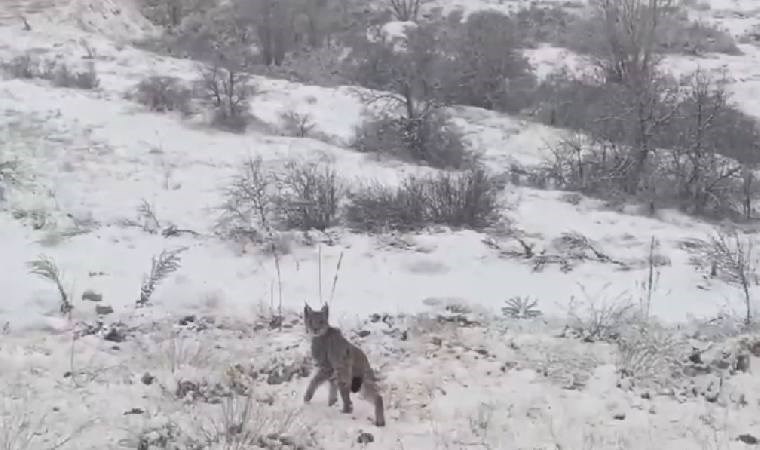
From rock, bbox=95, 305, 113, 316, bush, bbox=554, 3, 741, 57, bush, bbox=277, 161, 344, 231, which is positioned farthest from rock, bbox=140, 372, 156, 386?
bush, bbox=554, 3, 741, 57

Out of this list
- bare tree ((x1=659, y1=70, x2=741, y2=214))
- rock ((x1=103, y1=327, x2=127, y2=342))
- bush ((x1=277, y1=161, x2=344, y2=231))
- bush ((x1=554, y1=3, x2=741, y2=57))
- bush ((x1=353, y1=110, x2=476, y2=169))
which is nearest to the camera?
rock ((x1=103, y1=327, x2=127, y2=342))

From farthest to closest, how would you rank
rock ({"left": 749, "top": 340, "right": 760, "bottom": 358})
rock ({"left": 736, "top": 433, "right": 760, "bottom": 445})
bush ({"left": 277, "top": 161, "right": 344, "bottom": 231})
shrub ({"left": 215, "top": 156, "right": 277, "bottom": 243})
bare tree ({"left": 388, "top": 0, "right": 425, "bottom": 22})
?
bare tree ({"left": 388, "top": 0, "right": 425, "bottom": 22}) < bush ({"left": 277, "top": 161, "right": 344, "bottom": 231}) < shrub ({"left": 215, "top": 156, "right": 277, "bottom": 243}) < rock ({"left": 749, "top": 340, "right": 760, "bottom": 358}) < rock ({"left": 736, "top": 433, "right": 760, "bottom": 445})

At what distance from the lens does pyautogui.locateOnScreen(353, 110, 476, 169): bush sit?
15.9 metres

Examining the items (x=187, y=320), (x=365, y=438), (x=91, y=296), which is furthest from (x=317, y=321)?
(x=91, y=296)

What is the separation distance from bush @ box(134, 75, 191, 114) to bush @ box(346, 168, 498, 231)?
6.45 metres

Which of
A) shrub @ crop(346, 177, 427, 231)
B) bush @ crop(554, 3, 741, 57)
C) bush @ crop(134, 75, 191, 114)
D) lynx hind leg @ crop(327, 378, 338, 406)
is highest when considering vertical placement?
bush @ crop(554, 3, 741, 57)

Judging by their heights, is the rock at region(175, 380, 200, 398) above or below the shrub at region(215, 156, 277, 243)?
above

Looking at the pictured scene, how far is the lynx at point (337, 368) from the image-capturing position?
457 cm

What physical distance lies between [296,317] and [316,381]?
1.88m

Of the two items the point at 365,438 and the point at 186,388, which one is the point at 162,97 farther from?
the point at 365,438

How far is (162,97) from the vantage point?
16.8m

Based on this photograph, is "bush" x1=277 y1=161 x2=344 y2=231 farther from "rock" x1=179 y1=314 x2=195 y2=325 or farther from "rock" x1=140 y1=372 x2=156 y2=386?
"rock" x1=140 y1=372 x2=156 y2=386

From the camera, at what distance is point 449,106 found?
19812 mm

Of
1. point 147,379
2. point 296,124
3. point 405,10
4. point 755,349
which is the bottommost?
point 755,349
